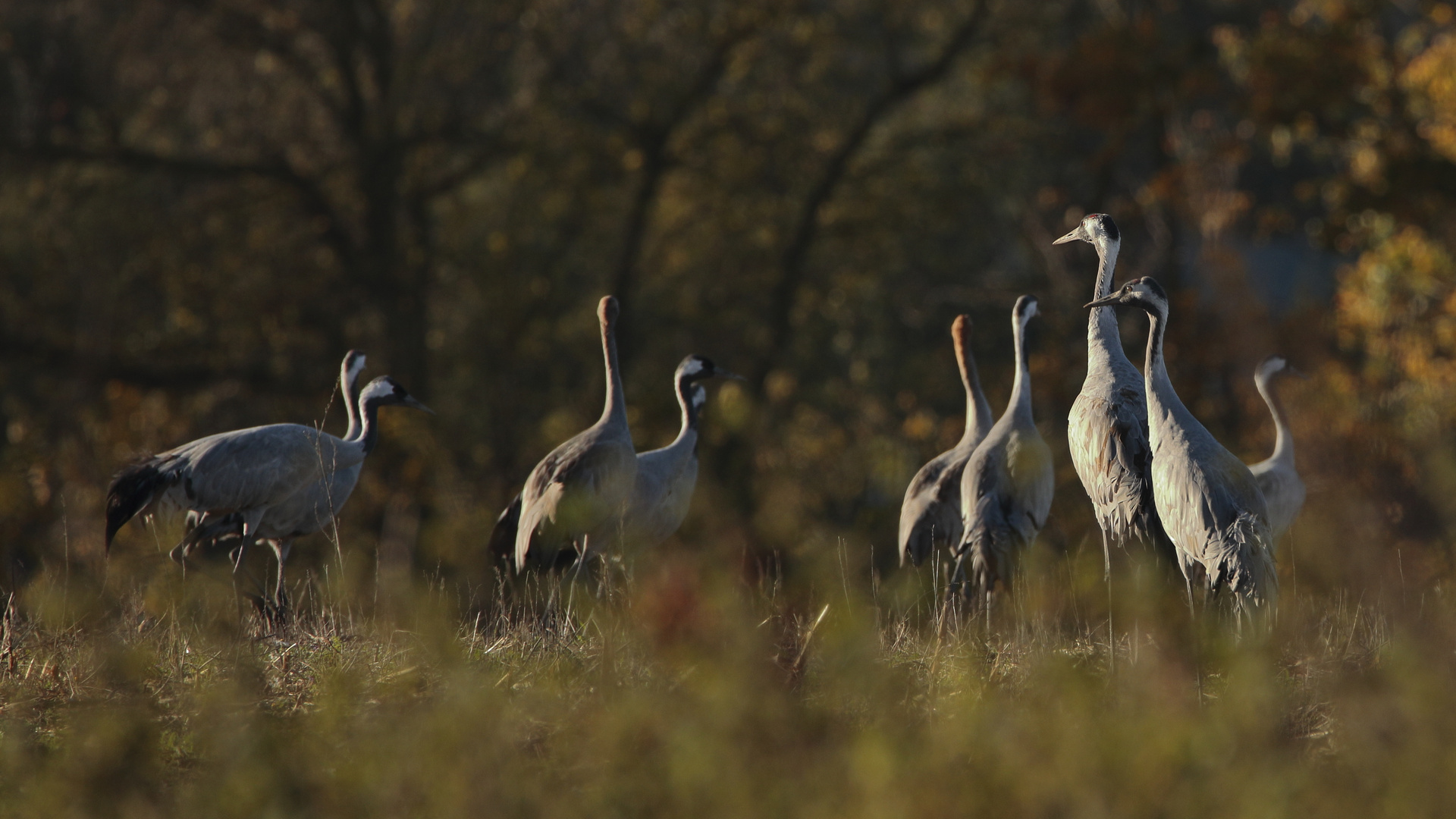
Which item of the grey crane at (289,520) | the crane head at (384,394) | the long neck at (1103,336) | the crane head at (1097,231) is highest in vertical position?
the crane head at (1097,231)

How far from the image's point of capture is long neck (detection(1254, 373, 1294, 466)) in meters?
9.96

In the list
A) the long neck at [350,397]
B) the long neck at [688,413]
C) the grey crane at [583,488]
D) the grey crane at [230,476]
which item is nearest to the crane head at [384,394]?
the long neck at [350,397]

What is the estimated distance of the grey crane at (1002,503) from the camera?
8141 mm

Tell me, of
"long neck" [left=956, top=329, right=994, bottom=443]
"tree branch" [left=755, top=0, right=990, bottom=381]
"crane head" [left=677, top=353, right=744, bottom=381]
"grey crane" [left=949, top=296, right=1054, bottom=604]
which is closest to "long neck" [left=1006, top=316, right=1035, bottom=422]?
"grey crane" [left=949, top=296, right=1054, bottom=604]

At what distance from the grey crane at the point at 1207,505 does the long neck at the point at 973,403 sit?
232 centimetres

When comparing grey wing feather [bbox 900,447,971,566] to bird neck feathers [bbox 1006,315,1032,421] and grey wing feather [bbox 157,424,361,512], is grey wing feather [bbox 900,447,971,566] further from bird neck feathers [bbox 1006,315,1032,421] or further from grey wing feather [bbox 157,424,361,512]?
grey wing feather [bbox 157,424,361,512]

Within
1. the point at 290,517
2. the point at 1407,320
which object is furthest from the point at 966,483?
the point at 1407,320

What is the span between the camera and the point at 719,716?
402cm

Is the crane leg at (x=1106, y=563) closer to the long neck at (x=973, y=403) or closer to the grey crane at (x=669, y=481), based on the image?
the long neck at (x=973, y=403)

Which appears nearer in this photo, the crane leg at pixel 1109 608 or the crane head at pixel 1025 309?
the crane leg at pixel 1109 608


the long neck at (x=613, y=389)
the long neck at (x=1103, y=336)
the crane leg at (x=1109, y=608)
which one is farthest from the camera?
the long neck at (x=613, y=389)

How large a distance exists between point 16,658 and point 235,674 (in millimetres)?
1738

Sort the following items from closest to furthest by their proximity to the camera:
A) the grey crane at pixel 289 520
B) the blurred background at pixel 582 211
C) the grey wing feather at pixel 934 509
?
the grey crane at pixel 289 520 → the grey wing feather at pixel 934 509 → the blurred background at pixel 582 211

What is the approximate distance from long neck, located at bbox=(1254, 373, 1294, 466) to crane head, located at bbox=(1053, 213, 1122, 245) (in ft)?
8.32
